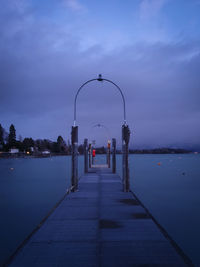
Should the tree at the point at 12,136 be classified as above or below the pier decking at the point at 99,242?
above

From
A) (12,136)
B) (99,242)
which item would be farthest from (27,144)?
(99,242)

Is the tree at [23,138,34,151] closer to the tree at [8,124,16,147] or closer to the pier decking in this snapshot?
the tree at [8,124,16,147]

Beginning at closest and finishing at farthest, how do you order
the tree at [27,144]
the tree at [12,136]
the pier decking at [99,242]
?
the pier decking at [99,242] → the tree at [12,136] → the tree at [27,144]

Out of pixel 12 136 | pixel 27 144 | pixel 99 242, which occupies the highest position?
pixel 12 136

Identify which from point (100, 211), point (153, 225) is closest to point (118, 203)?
point (100, 211)

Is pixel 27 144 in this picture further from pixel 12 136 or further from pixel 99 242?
pixel 99 242

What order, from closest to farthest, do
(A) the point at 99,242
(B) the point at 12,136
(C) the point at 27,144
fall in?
1. (A) the point at 99,242
2. (B) the point at 12,136
3. (C) the point at 27,144

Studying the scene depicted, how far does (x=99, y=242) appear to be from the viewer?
234 inches

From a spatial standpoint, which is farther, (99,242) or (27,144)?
(27,144)

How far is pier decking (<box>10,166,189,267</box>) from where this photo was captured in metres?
5.02

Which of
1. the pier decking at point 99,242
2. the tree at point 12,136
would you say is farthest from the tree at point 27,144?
the pier decking at point 99,242

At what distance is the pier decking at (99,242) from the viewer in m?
5.02

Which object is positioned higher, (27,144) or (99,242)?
(27,144)

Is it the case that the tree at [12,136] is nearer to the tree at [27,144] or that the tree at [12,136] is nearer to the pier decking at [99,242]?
the tree at [27,144]
